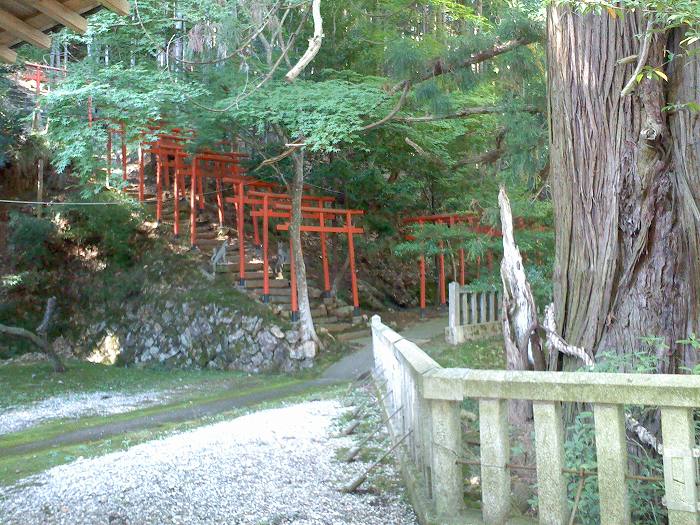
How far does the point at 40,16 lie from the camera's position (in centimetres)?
369

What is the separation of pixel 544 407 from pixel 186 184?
17.8 m

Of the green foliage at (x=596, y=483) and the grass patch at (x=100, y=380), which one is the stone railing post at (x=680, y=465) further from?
the grass patch at (x=100, y=380)

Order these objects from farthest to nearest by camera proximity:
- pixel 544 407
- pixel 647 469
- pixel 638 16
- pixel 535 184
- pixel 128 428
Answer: pixel 535 184 < pixel 128 428 < pixel 638 16 < pixel 647 469 < pixel 544 407

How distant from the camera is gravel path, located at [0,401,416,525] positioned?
375 cm

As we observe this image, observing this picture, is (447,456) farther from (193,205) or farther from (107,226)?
(107,226)

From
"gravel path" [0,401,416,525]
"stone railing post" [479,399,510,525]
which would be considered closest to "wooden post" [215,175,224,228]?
"gravel path" [0,401,416,525]

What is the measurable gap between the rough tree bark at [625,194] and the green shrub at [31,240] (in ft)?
48.0

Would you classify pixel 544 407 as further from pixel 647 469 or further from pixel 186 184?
pixel 186 184

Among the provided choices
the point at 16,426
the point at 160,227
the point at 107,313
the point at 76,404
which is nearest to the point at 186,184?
the point at 160,227

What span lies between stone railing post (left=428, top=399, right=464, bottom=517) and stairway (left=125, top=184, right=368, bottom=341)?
11313mm

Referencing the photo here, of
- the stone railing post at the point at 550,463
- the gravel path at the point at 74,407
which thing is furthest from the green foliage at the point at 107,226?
the stone railing post at the point at 550,463

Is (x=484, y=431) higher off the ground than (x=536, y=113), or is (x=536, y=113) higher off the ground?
(x=536, y=113)

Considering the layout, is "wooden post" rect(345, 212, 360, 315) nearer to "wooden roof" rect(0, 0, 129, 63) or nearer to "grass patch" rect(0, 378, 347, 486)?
"grass patch" rect(0, 378, 347, 486)

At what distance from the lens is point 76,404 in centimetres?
973
